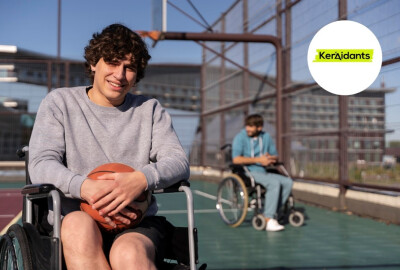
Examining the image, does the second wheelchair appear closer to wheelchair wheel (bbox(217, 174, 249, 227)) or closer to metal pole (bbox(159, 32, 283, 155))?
wheelchair wheel (bbox(217, 174, 249, 227))

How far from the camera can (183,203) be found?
8.50 meters

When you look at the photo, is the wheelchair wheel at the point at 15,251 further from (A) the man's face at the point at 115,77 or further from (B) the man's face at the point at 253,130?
(B) the man's face at the point at 253,130

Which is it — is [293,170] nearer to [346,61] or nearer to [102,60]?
[346,61]

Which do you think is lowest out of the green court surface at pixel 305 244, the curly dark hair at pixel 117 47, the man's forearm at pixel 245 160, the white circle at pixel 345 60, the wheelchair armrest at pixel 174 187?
the green court surface at pixel 305 244

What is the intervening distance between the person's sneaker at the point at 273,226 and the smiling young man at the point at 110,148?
353 cm

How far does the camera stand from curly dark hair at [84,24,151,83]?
6.96 feet

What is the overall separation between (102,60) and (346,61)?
4252 mm

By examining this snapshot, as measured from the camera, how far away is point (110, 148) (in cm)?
215

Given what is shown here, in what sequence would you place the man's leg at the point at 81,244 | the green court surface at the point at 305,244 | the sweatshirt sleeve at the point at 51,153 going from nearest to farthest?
1. the man's leg at the point at 81,244
2. the sweatshirt sleeve at the point at 51,153
3. the green court surface at the point at 305,244

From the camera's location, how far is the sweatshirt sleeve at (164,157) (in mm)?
2004

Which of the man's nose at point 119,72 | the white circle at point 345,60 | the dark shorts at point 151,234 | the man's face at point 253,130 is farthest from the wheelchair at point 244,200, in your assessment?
the man's nose at point 119,72

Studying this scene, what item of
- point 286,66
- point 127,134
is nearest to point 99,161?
point 127,134

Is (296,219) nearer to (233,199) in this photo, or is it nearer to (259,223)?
(259,223)

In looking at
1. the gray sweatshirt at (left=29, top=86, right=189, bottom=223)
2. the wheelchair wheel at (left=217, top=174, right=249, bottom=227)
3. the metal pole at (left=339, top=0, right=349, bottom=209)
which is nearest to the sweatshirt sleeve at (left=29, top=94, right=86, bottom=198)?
the gray sweatshirt at (left=29, top=86, right=189, bottom=223)
